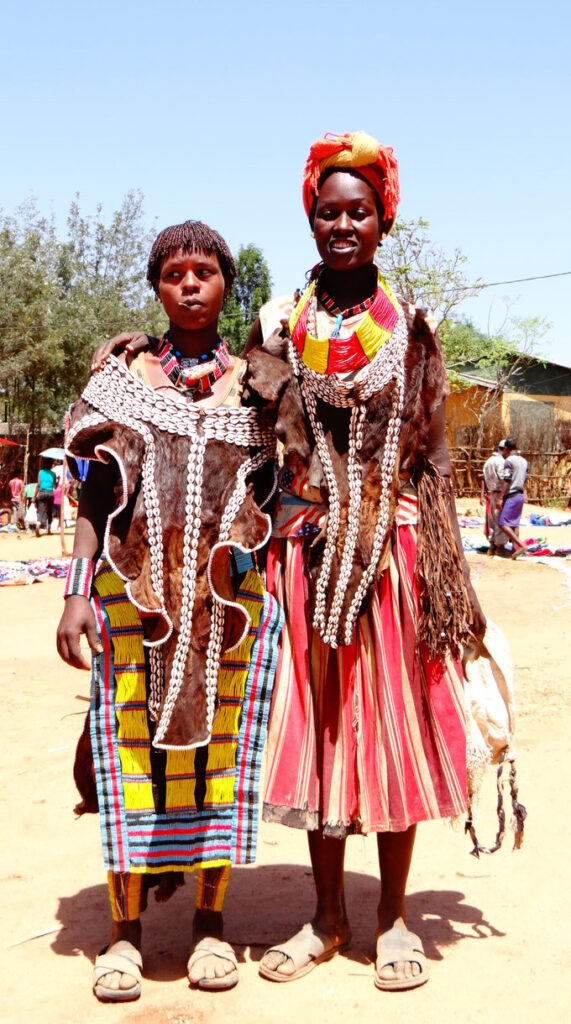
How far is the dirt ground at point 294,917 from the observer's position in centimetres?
239

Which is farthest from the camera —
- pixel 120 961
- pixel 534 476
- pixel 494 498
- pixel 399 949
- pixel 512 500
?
pixel 534 476

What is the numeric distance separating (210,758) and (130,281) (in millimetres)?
26173

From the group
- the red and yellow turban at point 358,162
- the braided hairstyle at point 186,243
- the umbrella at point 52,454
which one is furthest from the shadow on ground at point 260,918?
the umbrella at point 52,454

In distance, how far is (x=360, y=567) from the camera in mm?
2457

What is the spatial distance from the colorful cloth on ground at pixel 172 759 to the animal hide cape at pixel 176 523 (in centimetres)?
9

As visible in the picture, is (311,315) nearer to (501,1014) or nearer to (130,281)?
(501,1014)

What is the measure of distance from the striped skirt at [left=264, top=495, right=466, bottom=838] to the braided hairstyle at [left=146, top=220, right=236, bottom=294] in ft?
2.59

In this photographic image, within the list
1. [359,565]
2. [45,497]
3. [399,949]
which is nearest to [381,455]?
[359,565]

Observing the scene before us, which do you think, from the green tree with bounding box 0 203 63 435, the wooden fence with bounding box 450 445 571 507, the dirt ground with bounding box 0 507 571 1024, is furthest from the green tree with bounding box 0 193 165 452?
the dirt ground with bounding box 0 507 571 1024

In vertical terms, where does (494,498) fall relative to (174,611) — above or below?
below

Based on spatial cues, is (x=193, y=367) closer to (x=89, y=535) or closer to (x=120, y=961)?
(x=89, y=535)

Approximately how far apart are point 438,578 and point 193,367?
33.8 inches

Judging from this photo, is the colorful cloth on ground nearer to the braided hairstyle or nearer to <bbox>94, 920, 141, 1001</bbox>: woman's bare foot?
<bbox>94, 920, 141, 1001</bbox>: woman's bare foot

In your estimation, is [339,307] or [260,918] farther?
[260,918]
